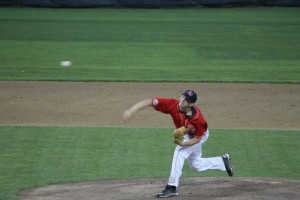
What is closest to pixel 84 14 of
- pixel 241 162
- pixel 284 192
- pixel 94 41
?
pixel 94 41

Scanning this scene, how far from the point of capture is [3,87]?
20125 millimetres

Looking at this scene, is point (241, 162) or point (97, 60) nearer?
point (241, 162)

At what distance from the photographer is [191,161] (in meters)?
12.0

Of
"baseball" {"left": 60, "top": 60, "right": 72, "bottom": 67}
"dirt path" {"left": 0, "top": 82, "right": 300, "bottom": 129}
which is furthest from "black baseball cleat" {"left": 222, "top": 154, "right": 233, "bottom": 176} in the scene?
"baseball" {"left": 60, "top": 60, "right": 72, "bottom": 67}

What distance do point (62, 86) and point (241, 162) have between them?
758 cm

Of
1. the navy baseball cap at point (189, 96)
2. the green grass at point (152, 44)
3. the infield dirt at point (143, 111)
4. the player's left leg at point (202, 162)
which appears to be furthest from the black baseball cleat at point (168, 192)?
the green grass at point (152, 44)

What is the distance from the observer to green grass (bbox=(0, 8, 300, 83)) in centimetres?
2233

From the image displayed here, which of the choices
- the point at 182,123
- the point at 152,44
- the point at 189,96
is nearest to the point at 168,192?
the point at 182,123

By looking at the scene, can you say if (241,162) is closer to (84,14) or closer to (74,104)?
(74,104)

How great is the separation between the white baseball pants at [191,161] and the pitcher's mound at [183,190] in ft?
0.82

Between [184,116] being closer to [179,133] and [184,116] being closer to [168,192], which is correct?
[179,133]

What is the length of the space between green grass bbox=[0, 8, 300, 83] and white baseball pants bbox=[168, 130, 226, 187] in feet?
29.7

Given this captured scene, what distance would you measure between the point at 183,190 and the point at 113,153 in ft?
9.48

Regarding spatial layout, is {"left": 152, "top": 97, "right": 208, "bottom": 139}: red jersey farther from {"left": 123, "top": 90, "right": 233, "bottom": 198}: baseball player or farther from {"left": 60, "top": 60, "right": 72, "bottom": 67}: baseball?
{"left": 60, "top": 60, "right": 72, "bottom": 67}: baseball
